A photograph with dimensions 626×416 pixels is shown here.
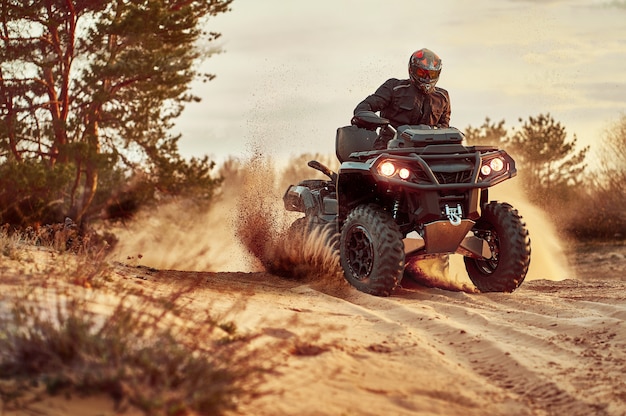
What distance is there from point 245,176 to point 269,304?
6.12m

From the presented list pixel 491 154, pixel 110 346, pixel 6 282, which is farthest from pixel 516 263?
pixel 110 346

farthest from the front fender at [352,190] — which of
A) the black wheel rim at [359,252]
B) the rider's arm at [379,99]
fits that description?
the rider's arm at [379,99]

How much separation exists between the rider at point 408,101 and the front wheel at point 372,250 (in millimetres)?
1080

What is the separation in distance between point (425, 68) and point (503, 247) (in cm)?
200

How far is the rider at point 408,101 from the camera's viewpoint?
9.46 metres

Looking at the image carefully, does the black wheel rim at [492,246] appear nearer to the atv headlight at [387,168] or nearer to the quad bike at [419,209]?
the quad bike at [419,209]

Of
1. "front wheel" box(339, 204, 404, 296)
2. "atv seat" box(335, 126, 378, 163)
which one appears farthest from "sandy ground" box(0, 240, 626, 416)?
"atv seat" box(335, 126, 378, 163)

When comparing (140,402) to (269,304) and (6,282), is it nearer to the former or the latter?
(6,282)

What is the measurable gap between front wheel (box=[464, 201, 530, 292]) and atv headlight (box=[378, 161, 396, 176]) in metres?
1.23

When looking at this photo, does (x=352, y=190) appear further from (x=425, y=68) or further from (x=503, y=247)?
(x=503, y=247)

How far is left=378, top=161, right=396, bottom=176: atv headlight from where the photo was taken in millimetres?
8594

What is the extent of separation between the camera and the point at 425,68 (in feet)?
30.7

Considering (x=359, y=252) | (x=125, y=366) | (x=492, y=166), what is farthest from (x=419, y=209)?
(x=125, y=366)

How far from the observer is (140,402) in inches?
147
